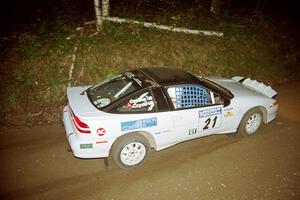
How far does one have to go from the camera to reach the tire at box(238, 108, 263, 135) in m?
6.24

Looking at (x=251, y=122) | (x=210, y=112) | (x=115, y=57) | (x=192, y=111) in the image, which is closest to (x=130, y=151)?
(x=192, y=111)

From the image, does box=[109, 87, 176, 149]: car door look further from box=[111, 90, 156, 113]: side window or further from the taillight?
the taillight

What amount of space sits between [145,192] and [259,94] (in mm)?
3470

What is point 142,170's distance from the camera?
541 centimetres

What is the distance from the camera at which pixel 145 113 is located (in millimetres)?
5156

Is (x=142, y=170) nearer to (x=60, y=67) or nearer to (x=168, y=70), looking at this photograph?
(x=168, y=70)

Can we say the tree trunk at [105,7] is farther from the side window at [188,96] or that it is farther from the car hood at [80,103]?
the side window at [188,96]

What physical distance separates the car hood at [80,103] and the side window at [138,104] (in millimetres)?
418

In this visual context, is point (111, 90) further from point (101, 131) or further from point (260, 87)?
point (260, 87)

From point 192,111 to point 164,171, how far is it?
4.07 ft

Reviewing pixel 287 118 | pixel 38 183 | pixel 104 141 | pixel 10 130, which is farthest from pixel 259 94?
pixel 10 130

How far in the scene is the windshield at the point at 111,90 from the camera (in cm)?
526

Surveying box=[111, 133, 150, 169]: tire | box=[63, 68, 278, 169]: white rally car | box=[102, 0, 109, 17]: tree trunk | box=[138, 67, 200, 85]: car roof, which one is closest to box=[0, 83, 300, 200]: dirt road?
box=[111, 133, 150, 169]: tire

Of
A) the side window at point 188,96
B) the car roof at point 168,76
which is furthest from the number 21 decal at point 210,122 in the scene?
the car roof at point 168,76
